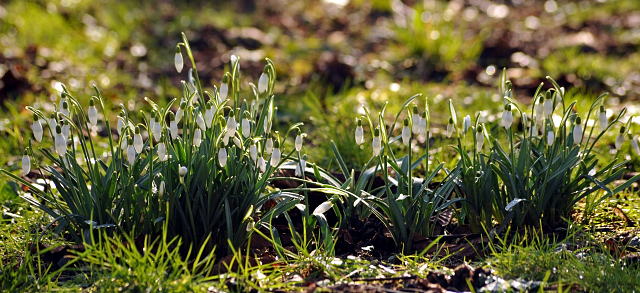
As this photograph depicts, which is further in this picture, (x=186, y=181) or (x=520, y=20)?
(x=520, y=20)

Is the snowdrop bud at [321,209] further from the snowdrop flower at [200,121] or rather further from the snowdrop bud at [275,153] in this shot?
the snowdrop flower at [200,121]

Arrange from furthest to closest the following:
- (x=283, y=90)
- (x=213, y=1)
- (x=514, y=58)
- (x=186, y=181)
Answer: (x=213, y=1)
(x=514, y=58)
(x=283, y=90)
(x=186, y=181)

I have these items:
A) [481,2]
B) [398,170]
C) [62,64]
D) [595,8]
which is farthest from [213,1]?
[398,170]

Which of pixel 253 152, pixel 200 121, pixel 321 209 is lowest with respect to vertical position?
pixel 321 209

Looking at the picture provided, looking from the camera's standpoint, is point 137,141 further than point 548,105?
No

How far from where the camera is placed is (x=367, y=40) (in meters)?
6.99

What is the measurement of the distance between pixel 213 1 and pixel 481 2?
396cm

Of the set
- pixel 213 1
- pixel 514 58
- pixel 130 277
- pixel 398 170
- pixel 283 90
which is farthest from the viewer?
pixel 213 1

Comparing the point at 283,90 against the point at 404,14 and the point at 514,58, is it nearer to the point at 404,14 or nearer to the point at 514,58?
the point at 514,58

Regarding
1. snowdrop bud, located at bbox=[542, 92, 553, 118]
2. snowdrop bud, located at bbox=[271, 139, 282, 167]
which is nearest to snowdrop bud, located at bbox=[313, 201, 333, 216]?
snowdrop bud, located at bbox=[271, 139, 282, 167]

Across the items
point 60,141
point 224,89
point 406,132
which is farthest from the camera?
point 224,89

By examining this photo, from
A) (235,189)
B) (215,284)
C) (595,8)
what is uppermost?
(595,8)

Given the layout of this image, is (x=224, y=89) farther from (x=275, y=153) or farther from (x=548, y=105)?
(x=548, y=105)

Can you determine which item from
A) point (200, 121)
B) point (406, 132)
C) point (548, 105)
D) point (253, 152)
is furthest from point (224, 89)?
point (548, 105)
